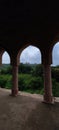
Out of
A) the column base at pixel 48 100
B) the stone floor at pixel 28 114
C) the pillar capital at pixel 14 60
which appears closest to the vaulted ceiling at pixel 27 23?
the pillar capital at pixel 14 60

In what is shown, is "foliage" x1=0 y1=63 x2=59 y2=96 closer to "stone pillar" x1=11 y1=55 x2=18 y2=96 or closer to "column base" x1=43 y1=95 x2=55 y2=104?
"stone pillar" x1=11 y1=55 x2=18 y2=96

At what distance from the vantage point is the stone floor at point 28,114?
5.03 meters

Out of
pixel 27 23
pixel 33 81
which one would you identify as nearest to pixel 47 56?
pixel 27 23

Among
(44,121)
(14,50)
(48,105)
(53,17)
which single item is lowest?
(44,121)

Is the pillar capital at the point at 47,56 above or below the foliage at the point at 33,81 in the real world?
above

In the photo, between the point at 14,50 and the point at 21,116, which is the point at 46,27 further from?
the point at 21,116

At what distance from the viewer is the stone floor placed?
5.03 meters

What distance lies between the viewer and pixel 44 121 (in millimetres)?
5168

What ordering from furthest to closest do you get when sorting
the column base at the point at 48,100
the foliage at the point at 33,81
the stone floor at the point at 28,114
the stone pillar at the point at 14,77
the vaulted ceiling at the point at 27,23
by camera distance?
the foliage at the point at 33,81, the stone pillar at the point at 14,77, the vaulted ceiling at the point at 27,23, the column base at the point at 48,100, the stone floor at the point at 28,114

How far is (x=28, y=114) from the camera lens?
5.59 metres

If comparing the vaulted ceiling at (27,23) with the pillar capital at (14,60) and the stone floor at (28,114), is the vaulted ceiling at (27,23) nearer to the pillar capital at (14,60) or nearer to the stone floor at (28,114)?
the pillar capital at (14,60)

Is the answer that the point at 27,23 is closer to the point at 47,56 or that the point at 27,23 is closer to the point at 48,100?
the point at 47,56

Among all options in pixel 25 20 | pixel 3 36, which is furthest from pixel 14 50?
pixel 25 20

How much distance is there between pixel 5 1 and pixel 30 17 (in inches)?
63.5
